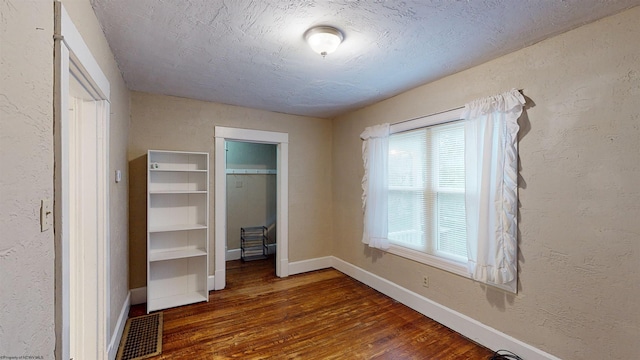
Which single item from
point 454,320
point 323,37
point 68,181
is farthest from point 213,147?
point 454,320

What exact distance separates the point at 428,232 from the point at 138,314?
3.20m

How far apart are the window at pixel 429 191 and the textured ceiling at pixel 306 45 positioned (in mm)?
642

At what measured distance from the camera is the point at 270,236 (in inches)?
210

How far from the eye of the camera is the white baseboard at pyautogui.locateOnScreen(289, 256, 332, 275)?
4.11 meters

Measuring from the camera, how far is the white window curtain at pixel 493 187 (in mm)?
2143

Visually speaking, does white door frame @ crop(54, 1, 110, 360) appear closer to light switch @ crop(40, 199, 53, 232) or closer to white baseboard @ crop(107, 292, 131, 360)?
light switch @ crop(40, 199, 53, 232)

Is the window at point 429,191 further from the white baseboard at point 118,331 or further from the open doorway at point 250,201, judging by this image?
the white baseboard at point 118,331

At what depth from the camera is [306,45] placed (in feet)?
6.86

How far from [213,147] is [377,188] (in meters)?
2.17

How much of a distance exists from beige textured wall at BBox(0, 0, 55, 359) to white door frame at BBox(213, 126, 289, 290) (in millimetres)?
2477

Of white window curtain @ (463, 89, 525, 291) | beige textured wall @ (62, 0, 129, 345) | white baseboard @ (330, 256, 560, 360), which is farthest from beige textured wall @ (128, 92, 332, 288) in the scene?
white window curtain @ (463, 89, 525, 291)

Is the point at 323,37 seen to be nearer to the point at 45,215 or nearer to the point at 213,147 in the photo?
the point at 45,215

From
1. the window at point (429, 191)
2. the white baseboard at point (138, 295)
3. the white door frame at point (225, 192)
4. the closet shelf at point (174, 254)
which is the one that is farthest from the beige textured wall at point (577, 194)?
the white baseboard at point (138, 295)

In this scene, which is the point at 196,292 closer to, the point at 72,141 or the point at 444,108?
the point at 72,141
